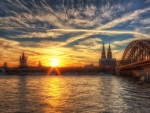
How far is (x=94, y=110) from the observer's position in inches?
1101

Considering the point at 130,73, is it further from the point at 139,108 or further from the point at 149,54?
the point at 139,108

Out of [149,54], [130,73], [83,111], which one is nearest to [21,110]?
[83,111]

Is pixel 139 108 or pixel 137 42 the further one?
pixel 137 42

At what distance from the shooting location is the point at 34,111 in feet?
91.1

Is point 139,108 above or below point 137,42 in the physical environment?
below

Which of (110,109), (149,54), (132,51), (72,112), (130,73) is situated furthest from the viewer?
(130,73)

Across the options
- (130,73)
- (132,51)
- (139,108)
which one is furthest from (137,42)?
(139,108)

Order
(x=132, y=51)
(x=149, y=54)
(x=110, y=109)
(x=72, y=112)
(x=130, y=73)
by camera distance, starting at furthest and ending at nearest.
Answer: (x=130, y=73), (x=132, y=51), (x=149, y=54), (x=110, y=109), (x=72, y=112)

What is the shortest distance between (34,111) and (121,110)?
36.8 ft

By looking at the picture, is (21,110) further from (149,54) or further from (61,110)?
(149,54)

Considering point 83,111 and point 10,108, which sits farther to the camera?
point 10,108

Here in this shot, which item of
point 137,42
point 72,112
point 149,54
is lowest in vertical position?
point 72,112

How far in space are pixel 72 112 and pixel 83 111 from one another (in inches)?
57.8

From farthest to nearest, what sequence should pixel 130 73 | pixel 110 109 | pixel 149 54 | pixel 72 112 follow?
pixel 130 73, pixel 149 54, pixel 110 109, pixel 72 112
